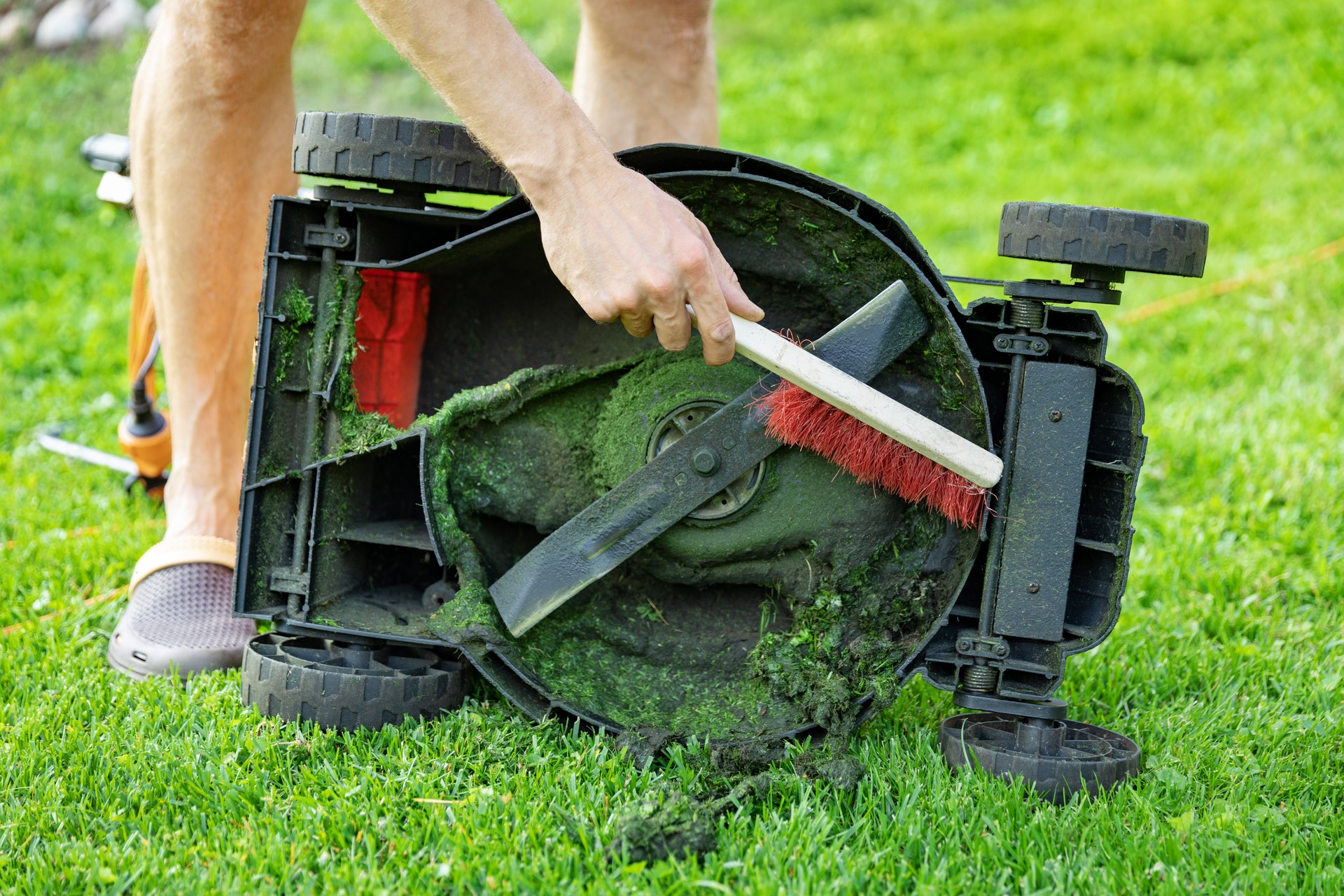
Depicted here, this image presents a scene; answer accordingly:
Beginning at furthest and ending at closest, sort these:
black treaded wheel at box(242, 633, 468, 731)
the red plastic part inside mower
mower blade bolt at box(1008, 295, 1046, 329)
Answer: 1. the red plastic part inside mower
2. black treaded wheel at box(242, 633, 468, 731)
3. mower blade bolt at box(1008, 295, 1046, 329)

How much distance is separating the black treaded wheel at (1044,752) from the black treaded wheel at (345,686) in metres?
0.88

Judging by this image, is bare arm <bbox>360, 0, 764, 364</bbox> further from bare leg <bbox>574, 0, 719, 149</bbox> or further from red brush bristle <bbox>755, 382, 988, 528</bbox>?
bare leg <bbox>574, 0, 719, 149</bbox>

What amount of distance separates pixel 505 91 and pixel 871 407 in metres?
0.74

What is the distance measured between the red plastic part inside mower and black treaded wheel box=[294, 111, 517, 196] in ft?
0.70

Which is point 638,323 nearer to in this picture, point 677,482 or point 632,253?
point 632,253

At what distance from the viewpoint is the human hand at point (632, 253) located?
5.53 ft

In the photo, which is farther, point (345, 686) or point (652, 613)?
point (652, 613)

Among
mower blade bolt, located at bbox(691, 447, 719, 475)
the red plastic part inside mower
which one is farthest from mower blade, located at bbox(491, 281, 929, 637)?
the red plastic part inside mower

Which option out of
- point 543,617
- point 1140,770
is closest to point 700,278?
point 543,617

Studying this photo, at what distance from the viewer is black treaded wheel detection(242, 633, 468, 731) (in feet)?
6.29

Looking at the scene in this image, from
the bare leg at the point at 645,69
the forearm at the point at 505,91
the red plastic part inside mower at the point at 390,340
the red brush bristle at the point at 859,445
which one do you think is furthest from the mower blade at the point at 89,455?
the red brush bristle at the point at 859,445

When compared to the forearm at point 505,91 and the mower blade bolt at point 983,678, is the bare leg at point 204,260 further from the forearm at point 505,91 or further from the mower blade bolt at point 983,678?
the mower blade bolt at point 983,678

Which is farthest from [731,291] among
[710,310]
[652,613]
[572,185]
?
[652,613]

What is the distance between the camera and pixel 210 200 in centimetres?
235
